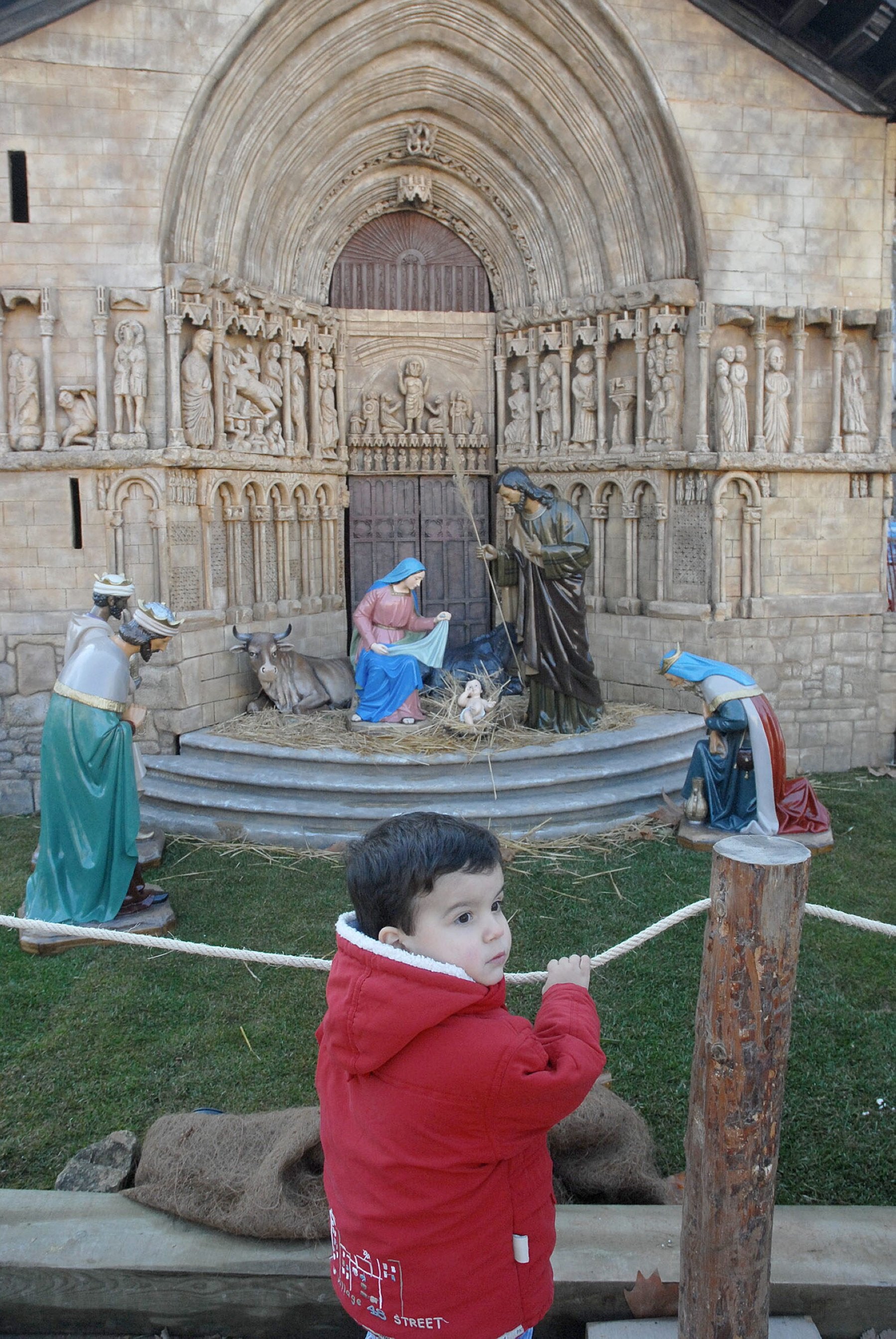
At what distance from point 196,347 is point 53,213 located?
1.44 meters

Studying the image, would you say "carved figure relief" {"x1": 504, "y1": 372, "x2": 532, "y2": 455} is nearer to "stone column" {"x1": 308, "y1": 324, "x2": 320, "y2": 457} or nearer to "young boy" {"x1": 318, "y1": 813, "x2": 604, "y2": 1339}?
"stone column" {"x1": 308, "y1": 324, "x2": 320, "y2": 457}

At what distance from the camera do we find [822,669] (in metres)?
9.62

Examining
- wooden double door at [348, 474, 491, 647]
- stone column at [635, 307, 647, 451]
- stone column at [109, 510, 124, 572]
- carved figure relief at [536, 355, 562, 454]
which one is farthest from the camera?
wooden double door at [348, 474, 491, 647]

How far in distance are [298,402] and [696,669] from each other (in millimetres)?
5029

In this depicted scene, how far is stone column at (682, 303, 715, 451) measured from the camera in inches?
357

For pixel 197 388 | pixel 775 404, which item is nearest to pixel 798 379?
pixel 775 404

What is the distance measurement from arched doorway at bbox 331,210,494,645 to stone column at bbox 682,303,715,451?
243 centimetres

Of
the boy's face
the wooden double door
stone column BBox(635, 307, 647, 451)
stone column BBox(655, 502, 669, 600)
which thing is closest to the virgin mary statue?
the wooden double door

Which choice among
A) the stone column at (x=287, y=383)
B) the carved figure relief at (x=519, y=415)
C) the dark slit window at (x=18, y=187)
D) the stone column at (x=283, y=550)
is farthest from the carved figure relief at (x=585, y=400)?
the dark slit window at (x=18, y=187)

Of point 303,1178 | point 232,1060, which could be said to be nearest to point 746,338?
point 232,1060

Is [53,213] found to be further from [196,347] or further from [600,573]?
[600,573]

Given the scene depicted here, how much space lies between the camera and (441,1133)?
2.01 m

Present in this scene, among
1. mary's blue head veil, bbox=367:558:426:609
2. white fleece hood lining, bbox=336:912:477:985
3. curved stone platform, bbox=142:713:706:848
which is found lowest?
curved stone platform, bbox=142:713:706:848

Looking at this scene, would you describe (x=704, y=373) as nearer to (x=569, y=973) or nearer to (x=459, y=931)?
(x=569, y=973)
